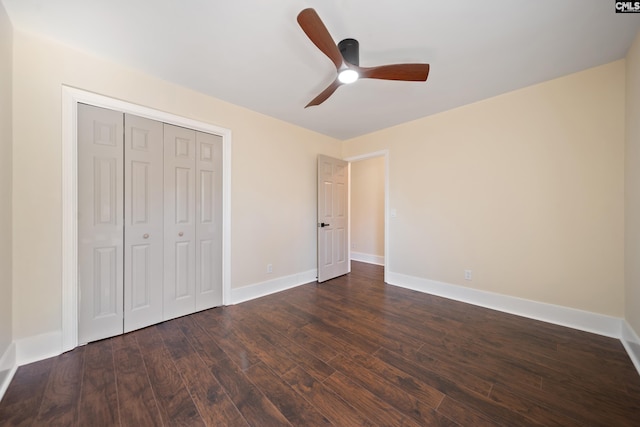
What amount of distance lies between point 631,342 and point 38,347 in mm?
4832

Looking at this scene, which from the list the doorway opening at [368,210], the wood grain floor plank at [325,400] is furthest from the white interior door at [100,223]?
the doorway opening at [368,210]

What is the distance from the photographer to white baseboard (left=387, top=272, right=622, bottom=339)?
2131 mm

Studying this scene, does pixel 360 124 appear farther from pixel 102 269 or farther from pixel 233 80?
pixel 102 269

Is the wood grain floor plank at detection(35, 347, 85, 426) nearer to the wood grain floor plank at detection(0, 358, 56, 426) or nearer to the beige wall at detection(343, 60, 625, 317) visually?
the wood grain floor plank at detection(0, 358, 56, 426)

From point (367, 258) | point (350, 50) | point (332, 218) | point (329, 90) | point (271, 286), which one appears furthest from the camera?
point (367, 258)

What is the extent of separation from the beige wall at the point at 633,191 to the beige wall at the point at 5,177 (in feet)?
15.4

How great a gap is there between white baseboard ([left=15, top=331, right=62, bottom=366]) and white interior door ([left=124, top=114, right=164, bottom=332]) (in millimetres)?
435

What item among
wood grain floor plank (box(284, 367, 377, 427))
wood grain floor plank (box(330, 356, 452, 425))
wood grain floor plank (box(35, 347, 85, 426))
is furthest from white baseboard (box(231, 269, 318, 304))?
wood grain floor plank (box(330, 356, 452, 425))

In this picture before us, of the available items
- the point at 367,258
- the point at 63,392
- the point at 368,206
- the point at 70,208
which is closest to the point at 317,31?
the point at 70,208

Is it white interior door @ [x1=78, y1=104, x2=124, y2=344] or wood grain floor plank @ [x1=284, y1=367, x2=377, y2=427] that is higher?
white interior door @ [x1=78, y1=104, x2=124, y2=344]

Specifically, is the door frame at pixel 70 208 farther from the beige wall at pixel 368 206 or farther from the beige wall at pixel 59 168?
the beige wall at pixel 368 206

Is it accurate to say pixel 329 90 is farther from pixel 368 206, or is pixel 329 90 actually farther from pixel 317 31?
pixel 368 206

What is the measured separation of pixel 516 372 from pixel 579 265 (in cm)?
145

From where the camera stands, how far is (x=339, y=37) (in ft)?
5.81
